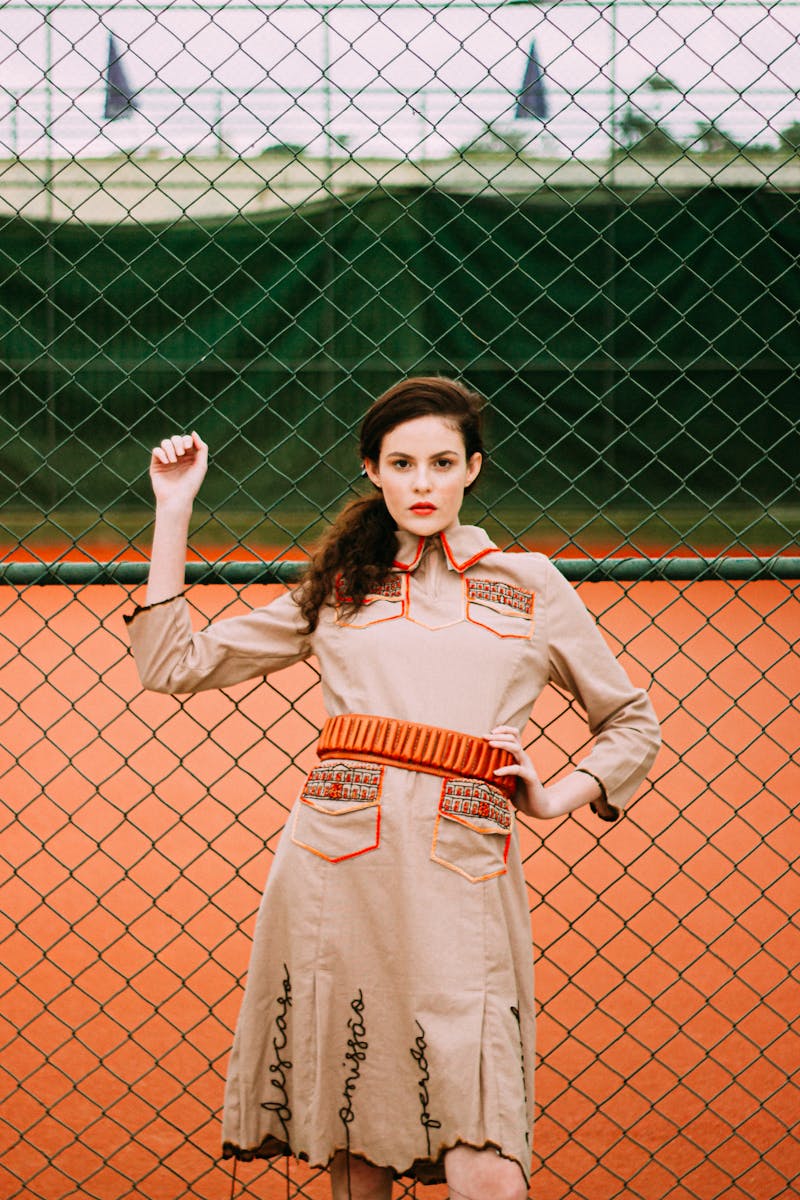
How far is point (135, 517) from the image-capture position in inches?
416

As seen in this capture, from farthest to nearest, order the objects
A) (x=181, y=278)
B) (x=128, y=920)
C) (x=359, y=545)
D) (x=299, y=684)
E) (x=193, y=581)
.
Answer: (x=181, y=278)
(x=299, y=684)
(x=128, y=920)
(x=193, y=581)
(x=359, y=545)

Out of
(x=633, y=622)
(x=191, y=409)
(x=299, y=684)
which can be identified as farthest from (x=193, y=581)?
(x=191, y=409)

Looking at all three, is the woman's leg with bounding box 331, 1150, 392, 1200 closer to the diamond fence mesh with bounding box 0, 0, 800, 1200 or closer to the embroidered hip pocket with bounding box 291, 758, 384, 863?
the embroidered hip pocket with bounding box 291, 758, 384, 863

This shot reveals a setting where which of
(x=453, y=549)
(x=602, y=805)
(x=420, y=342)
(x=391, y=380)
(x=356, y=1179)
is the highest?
(x=420, y=342)

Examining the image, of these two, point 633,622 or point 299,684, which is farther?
point 633,622

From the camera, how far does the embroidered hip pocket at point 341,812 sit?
5.00 ft

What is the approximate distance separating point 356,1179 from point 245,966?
1630mm

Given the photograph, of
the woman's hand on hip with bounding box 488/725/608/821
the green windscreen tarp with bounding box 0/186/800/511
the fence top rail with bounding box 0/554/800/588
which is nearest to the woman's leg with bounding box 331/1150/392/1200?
the woman's hand on hip with bounding box 488/725/608/821

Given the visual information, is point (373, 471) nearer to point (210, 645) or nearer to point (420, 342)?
point (210, 645)

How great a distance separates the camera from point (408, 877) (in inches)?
59.3

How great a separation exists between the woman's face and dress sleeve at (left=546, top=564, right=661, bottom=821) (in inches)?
7.2

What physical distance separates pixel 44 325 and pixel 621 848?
26.5 feet

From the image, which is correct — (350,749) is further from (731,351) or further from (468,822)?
(731,351)

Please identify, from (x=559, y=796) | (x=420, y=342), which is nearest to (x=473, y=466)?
(x=559, y=796)
